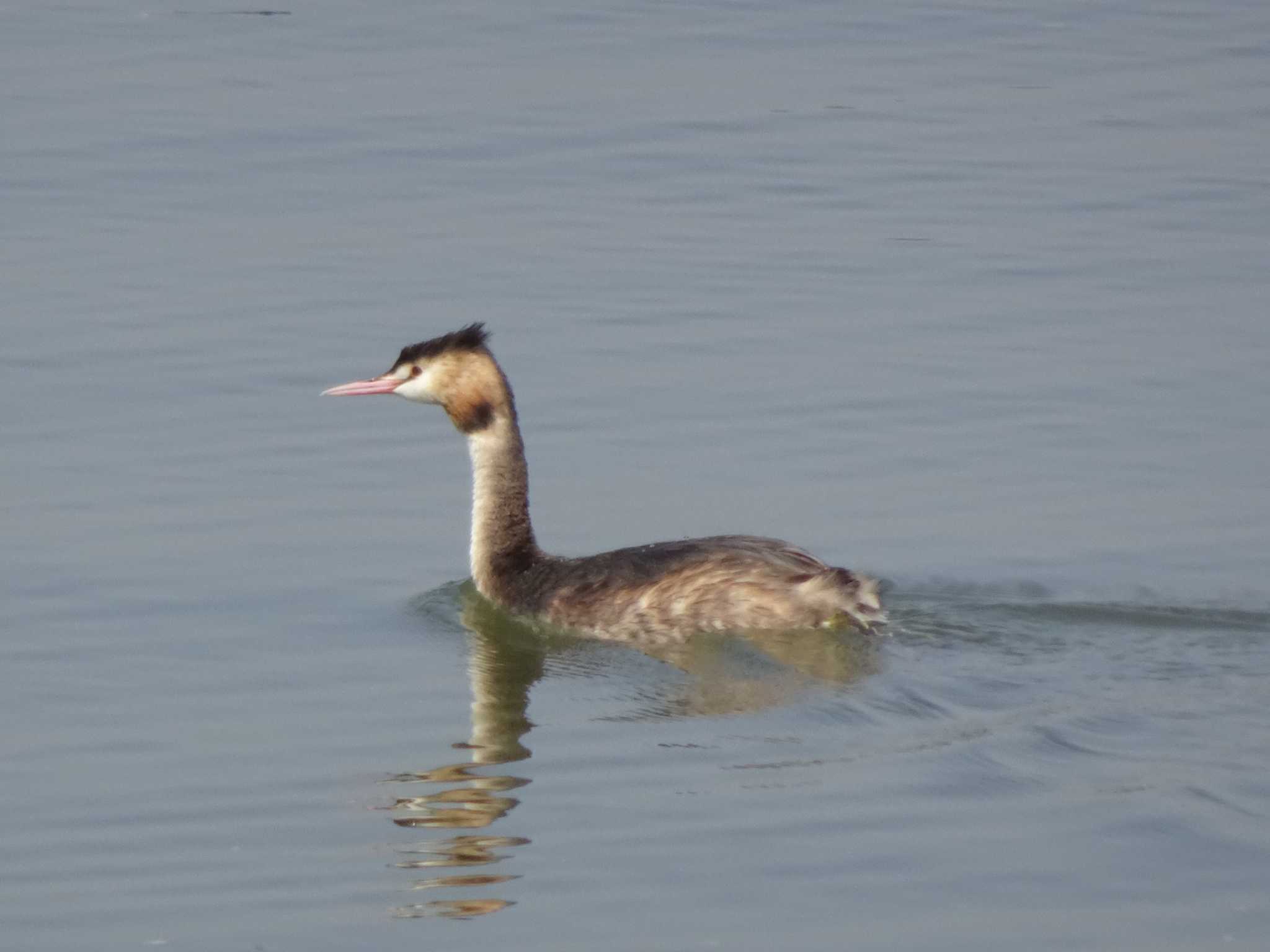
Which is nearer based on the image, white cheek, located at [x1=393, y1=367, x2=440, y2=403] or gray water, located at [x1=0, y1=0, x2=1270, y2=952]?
gray water, located at [x1=0, y1=0, x2=1270, y2=952]

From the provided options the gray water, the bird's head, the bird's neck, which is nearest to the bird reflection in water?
the gray water

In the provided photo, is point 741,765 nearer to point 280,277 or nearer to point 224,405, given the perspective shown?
point 224,405

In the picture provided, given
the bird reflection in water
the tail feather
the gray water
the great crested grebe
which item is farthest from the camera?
the great crested grebe

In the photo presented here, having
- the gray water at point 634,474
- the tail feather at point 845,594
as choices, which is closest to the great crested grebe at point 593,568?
the tail feather at point 845,594

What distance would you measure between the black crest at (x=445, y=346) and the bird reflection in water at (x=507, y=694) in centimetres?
96

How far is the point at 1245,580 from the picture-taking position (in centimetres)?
926

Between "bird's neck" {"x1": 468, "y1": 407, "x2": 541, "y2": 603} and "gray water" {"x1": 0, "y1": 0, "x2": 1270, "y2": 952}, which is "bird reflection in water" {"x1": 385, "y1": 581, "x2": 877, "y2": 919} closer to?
"gray water" {"x1": 0, "y1": 0, "x2": 1270, "y2": 952}

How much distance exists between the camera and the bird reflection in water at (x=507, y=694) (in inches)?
261

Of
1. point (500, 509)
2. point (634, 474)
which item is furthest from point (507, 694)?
point (634, 474)

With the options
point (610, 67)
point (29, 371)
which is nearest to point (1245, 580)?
point (29, 371)

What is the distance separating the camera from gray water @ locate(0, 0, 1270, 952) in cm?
647

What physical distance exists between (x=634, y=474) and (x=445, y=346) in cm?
133

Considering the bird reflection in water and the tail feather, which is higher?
the tail feather

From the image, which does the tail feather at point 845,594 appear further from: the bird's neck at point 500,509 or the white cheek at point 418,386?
the white cheek at point 418,386
